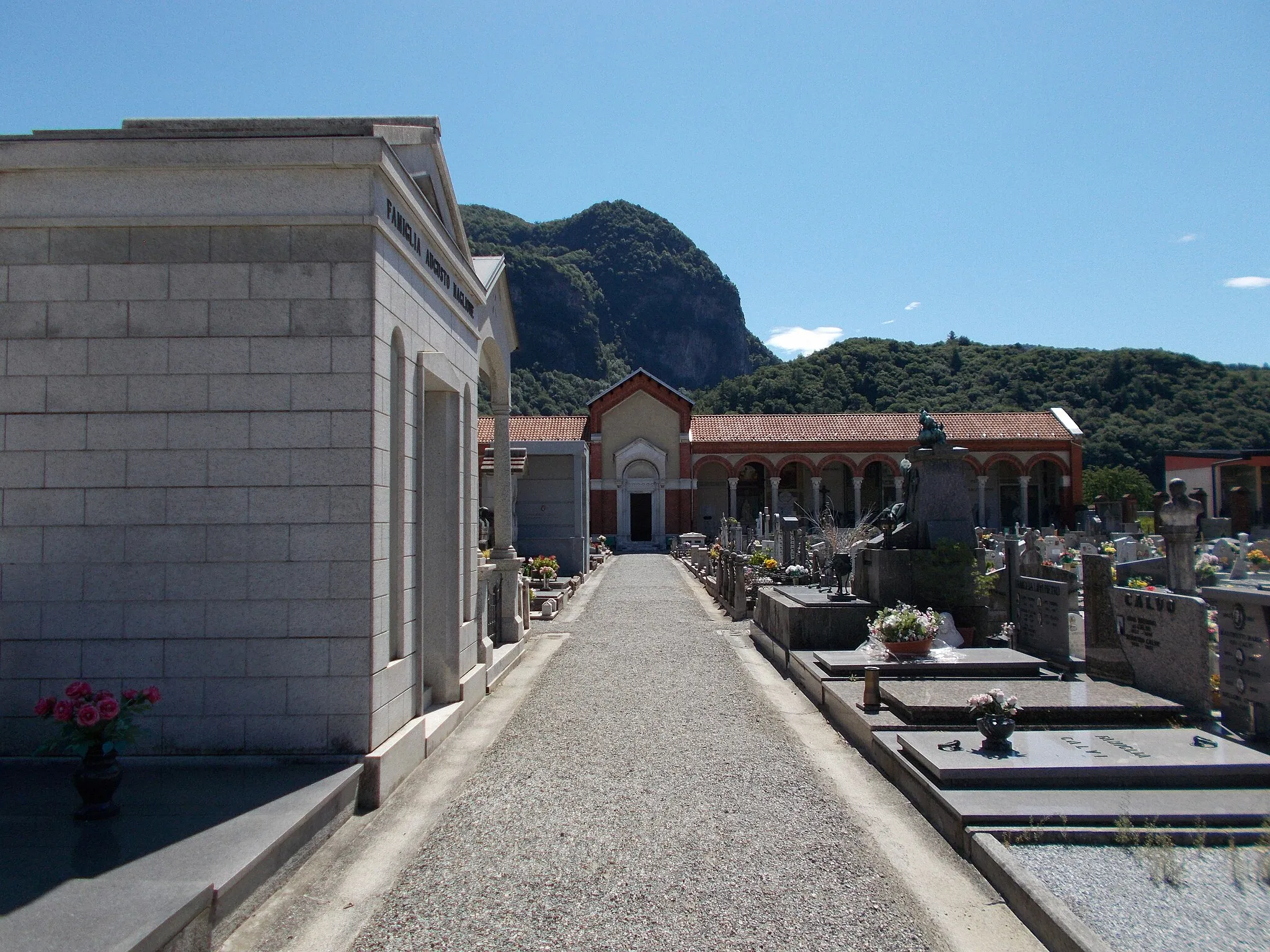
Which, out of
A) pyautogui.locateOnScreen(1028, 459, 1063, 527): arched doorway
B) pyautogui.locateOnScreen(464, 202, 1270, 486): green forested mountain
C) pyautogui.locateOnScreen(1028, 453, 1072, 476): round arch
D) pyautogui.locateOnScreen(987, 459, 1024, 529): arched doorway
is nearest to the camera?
pyautogui.locateOnScreen(1028, 453, 1072, 476): round arch

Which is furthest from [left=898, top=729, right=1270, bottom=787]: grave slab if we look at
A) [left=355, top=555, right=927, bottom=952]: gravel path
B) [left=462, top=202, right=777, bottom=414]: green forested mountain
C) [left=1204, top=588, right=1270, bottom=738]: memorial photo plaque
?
[left=462, top=202, right=777, bottom=414]: green forested mountain

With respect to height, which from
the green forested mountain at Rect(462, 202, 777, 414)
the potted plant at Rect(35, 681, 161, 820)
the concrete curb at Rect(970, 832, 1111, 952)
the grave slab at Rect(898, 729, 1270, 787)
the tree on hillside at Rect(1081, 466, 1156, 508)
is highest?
the green forested mountain at Rect(462, 202, 777, 414)

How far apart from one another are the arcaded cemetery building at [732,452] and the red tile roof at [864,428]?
7 cm

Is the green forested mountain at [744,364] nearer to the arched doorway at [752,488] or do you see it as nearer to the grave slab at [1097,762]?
the grave slab at [1097,762]

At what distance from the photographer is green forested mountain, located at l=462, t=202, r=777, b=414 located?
108312 mm

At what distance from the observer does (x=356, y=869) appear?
13.6ft

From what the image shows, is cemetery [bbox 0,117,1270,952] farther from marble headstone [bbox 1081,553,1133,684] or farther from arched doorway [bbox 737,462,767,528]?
arched doorway [bbox 737,462,767,528]

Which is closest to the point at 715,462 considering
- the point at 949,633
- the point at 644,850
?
the point at 949,633

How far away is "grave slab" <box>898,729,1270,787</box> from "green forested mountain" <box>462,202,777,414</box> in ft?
329

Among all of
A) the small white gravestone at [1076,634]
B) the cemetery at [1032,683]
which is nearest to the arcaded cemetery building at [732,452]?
the small white gravestone at [1076,634]

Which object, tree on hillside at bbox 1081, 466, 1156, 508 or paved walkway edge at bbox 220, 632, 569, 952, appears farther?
tree on hillside at bbox 1081, 466, 1156, 508

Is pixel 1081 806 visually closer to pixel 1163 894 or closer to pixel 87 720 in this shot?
pixel 1163 894

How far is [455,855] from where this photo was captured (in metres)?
4.37

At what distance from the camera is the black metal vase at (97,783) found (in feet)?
12.8
